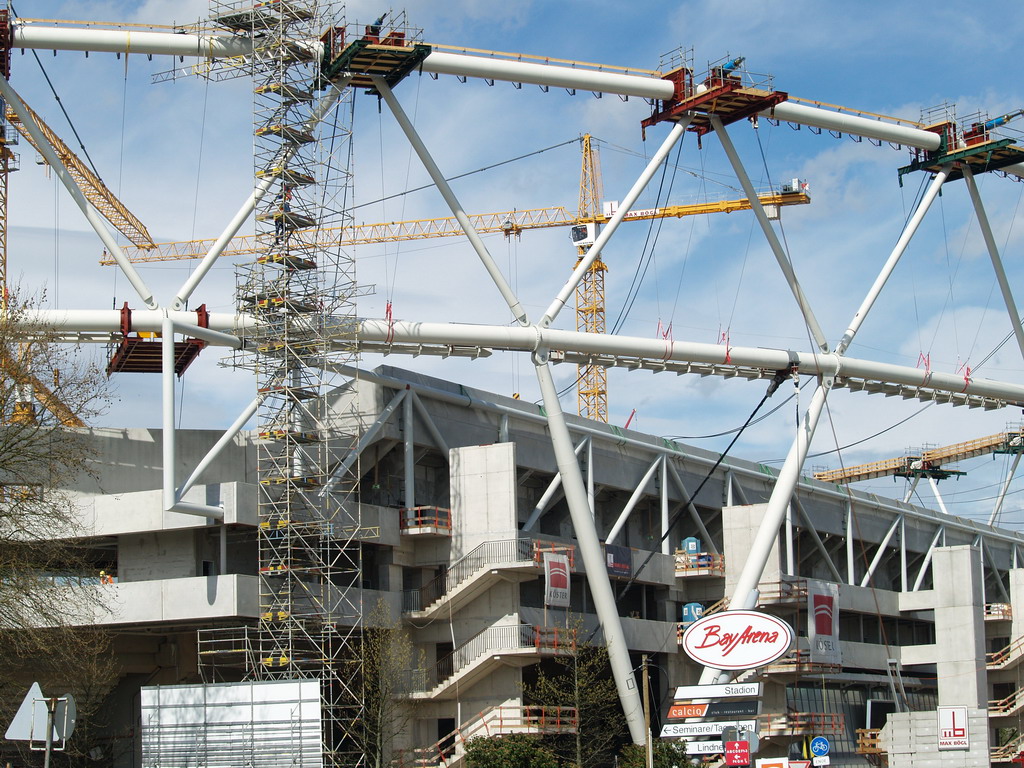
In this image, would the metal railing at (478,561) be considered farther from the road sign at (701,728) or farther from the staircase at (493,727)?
the road sign at (701,728)

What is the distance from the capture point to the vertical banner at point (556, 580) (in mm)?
58250

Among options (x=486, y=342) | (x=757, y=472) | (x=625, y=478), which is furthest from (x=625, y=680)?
(x=757, y=472)

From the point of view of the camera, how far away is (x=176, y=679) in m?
62.5

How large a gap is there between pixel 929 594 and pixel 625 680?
108ft

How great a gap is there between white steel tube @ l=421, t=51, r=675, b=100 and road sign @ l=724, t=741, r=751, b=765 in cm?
2920

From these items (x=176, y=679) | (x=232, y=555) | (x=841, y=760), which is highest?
(x=232, y=555)

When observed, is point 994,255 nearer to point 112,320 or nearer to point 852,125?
point 852,125

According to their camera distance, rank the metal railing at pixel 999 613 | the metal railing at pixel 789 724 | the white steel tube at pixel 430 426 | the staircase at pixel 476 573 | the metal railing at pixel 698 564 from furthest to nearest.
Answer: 1. the metal railing at pixel 999 613
2. the metal railing at pixel 698 564
3. the metal railing at pixel 789 724
4. the white steel tube at pixel 430 426
5. the staircase at pixel 476 573

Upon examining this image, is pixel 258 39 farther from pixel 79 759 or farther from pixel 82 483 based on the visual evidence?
pixel 79 759

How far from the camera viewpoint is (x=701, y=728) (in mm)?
38562

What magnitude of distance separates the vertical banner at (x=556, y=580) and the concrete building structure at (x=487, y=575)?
34.8 inches

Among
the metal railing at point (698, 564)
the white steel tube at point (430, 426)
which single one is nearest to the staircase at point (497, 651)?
the white steel tube at point (430, 426)

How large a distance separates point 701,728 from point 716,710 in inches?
87.3

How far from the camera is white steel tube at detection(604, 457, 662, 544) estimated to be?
2776 inches
